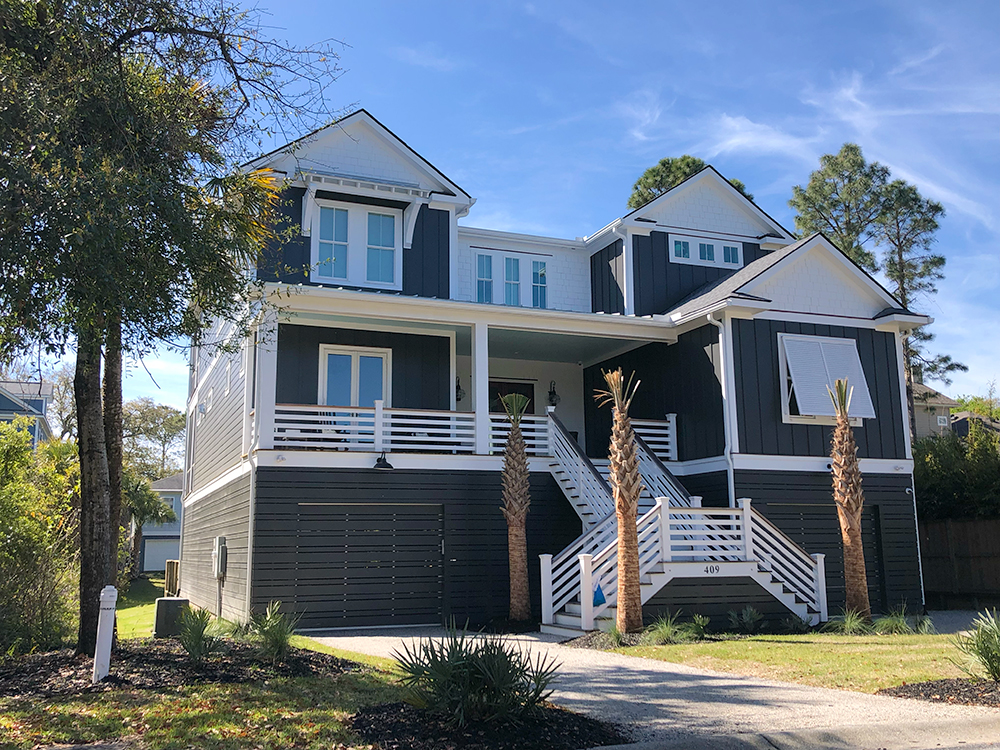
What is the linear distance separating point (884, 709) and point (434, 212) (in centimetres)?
1483

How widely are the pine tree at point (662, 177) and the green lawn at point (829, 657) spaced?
2454 centimetres

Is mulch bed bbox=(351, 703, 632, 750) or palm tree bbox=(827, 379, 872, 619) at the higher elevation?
palm tree bbox=(827, 379, 872, 619)

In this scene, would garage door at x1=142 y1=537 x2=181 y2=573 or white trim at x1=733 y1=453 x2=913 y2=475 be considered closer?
white trim at x1=733 y1=453 x2=913 y2=475

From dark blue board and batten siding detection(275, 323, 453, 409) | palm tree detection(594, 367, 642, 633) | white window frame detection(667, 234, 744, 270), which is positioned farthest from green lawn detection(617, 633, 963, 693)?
white window frame detection(667, 234, 744, 270)

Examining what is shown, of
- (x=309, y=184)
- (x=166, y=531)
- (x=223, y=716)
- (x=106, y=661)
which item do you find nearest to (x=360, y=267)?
(x=309, y=184)

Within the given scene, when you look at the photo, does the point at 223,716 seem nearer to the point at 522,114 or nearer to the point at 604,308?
the point at 522,114

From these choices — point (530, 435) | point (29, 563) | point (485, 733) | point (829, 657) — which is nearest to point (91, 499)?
point (29, 563)

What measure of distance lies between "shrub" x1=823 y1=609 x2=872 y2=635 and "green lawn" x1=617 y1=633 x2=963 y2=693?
1.97 ft

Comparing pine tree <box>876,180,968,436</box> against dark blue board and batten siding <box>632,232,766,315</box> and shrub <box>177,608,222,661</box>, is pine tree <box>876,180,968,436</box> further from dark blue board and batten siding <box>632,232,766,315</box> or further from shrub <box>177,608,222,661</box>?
shrub <box>177,608,222,661</box>

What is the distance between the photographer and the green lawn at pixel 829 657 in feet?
29.6

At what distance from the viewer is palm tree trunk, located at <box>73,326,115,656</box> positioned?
1062cm

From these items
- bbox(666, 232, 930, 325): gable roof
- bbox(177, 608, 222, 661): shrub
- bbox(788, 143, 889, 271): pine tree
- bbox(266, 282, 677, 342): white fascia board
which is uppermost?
bbox(788, 143, 889, 271): pine tree

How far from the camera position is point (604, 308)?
71.0 feet

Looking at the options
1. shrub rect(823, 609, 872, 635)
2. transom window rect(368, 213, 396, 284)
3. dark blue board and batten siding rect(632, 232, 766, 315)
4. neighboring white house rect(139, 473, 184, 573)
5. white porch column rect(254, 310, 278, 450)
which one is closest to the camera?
shrub rect(823, 609, 872, 635)
